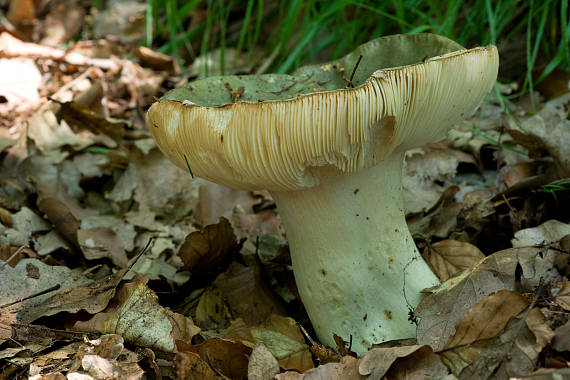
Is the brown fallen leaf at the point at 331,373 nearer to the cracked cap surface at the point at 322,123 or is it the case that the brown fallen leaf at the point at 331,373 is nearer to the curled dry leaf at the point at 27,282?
the cracked cap surface at the point at 322,123

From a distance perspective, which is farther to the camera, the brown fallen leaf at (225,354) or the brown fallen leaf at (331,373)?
the brown fallen leaf at (225,354)

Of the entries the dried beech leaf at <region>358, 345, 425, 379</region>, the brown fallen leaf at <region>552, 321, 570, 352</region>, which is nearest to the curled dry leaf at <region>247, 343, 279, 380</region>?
the dried beech leaf at <region>358, 345, 425, 379</region>

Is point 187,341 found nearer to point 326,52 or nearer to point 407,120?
point 407,120

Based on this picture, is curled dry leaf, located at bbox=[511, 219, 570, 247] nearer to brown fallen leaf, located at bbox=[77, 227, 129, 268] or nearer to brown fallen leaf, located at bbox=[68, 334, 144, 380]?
brown fallen leaf, located at bbox=[68, 334, 144, 380]

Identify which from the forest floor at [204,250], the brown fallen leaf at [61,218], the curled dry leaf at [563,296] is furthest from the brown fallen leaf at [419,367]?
the brown fallen leaf at [61,218]

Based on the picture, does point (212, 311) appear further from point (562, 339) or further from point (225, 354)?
point (562, 339)

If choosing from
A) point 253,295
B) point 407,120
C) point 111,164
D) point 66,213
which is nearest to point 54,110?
point 111,164
